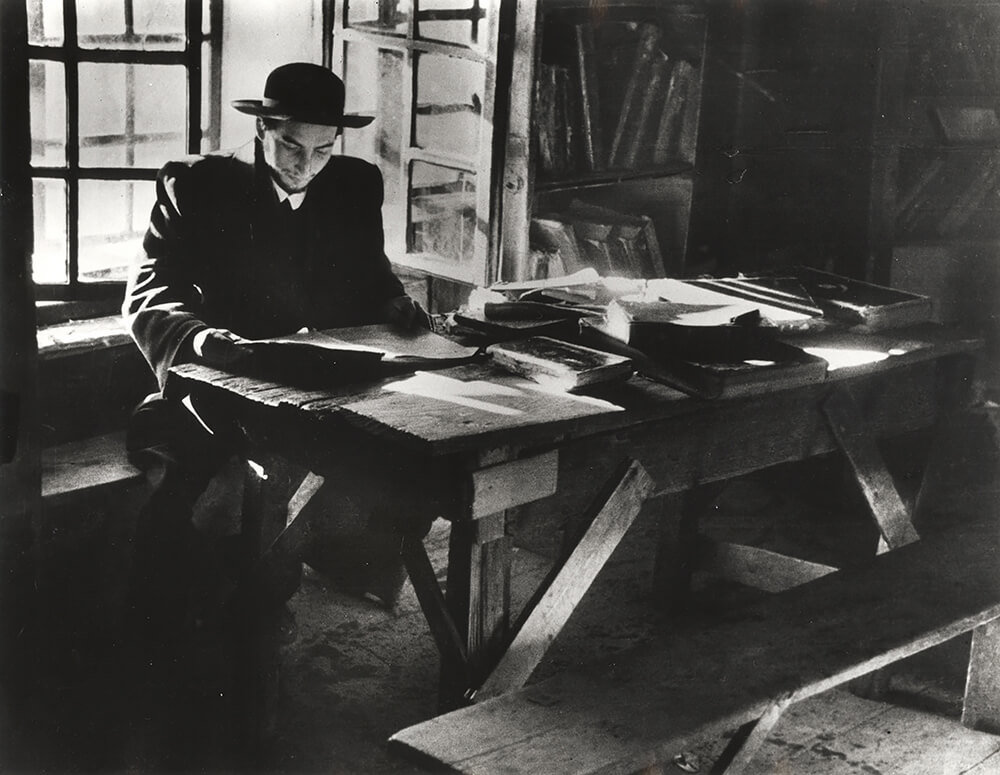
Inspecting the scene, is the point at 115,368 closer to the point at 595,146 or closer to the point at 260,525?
the point at 260,525

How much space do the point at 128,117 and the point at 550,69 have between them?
1444 millimetres

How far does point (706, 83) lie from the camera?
502 cm

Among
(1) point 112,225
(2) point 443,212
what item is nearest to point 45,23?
(1) point 112,225

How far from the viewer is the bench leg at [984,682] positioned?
3213mm

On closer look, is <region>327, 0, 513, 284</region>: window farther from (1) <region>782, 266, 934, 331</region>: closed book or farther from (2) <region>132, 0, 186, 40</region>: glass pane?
(1) <region>782, 266, 934, 331</region>: closed book

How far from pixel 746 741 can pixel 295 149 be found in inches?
74.2

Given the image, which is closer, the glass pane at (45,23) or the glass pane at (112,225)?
the glass pane at (45,23)

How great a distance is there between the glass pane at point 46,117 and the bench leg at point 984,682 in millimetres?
2885

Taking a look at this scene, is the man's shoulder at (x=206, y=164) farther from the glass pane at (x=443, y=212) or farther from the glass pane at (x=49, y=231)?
the glass pane at (x=443, y=212)

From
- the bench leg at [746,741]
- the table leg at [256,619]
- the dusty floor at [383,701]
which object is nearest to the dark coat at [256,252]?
the table leg at [256,619]

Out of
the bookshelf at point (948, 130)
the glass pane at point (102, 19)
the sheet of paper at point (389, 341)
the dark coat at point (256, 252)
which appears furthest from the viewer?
the bookshelf at point (948, 130)

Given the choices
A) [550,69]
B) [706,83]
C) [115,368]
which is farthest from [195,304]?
[706,83]

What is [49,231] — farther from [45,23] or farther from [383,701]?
[383,701]

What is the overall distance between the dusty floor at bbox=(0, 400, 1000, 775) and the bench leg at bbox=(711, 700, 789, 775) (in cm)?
58
